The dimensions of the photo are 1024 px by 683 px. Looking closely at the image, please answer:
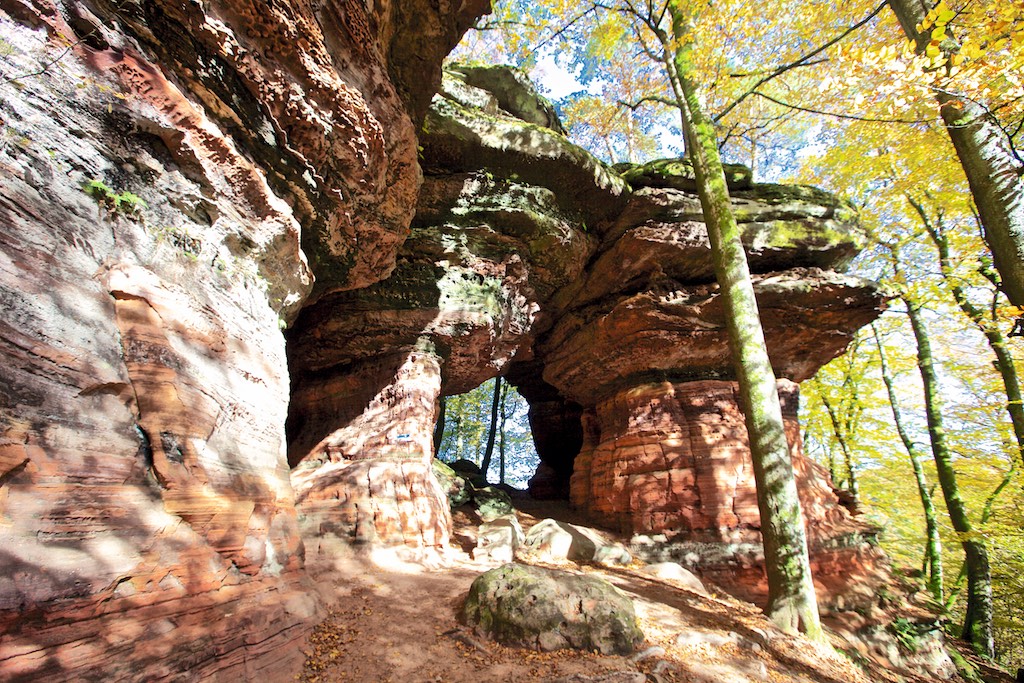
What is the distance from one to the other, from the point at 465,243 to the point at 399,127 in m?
3.25

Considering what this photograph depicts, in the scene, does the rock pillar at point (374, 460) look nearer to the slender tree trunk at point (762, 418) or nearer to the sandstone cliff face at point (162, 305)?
the sandstone cliff face at point (162, 305)

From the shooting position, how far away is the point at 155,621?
2.53 m

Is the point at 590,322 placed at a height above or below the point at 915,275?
below

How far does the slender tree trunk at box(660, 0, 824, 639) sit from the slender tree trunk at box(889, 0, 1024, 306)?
2504 millimetres

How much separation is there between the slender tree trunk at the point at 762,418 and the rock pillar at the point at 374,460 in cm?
441

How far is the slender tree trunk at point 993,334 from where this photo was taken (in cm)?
787

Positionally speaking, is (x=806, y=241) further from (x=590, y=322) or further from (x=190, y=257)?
(x=190, y=257)

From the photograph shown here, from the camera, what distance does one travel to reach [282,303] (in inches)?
203

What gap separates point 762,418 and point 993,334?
6.99 m

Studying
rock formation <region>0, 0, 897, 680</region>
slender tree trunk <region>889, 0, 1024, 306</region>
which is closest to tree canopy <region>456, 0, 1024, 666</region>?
slender tree trunk <region>889, 0, 1024, 306</region>

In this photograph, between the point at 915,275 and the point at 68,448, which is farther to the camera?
the point at 915,275

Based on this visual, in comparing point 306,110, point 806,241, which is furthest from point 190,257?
point 806,241

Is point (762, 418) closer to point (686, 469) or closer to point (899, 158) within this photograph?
point (686, 469)

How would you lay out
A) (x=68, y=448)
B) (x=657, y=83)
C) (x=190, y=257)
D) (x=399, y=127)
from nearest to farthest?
1. (x=68, y=448)
2. (x=190, y=257)
3. (x=399, y=127)
4. (x=657, y=83)
